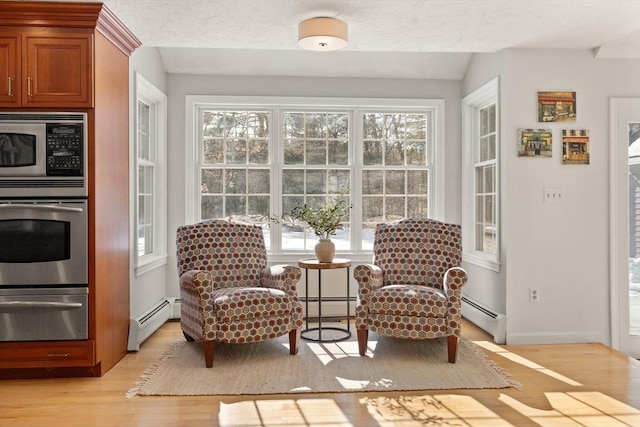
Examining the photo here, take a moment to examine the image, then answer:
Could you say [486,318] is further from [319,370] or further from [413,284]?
[319,370]

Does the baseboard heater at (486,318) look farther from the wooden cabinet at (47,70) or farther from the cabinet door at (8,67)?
the cabinet door at (8,67)

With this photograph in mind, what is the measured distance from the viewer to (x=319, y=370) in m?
3.31

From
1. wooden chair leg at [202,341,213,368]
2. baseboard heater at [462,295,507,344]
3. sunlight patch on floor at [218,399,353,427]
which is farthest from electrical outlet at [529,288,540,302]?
wooden chair leg at [202,341,213,368]

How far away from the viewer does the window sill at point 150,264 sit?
4.06m

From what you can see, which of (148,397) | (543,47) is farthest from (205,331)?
(543,47)

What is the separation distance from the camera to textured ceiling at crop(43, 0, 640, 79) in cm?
317

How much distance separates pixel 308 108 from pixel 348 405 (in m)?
3.10

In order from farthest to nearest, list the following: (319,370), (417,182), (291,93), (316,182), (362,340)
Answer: (417,182)
(316,182)
(291,93)
(362,340)
(319,370)

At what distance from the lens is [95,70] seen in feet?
10.5

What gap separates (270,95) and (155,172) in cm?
134

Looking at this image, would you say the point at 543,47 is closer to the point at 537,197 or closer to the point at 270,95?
the point at 537,197

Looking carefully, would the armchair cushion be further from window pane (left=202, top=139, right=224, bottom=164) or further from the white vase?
window pane (left=202, top=139, right=224, bottom=164)

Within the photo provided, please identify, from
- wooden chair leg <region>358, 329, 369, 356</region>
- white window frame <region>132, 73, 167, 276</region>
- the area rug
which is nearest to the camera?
the area rug

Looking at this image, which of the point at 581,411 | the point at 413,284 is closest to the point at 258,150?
the point at 413,284
